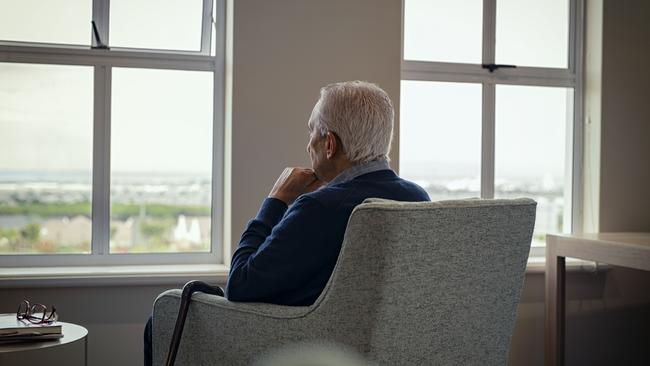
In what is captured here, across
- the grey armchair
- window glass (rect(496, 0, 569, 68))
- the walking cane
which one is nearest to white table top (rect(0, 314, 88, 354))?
the walking cane

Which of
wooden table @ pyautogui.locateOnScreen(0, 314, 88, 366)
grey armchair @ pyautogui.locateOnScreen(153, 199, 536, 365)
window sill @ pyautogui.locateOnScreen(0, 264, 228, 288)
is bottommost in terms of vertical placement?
wooden table @ pyautogui.locateOnScreen(0, 314, 88, 366)

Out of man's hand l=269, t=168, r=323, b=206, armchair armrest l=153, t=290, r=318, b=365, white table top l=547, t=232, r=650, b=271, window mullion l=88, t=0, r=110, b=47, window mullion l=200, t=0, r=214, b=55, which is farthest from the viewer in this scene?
window mullion l=200, t=0, r=214, b=55

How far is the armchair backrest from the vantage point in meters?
1.72

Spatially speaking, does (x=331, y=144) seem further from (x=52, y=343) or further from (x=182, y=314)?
(x=52, y=343)

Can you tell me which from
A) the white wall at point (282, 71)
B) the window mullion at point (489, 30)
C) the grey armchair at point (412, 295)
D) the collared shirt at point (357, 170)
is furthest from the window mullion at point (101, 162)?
the window mullion at point (489, 30)

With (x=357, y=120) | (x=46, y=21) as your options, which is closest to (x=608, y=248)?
(x=357, y=120)

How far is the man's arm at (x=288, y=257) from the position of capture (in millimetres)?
1881

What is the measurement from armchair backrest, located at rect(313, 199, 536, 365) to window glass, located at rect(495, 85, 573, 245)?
211 centimetres

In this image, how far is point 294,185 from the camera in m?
2.22

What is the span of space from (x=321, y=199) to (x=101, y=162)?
181cm

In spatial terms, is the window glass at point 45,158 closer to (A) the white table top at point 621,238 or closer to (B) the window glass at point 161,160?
(B) the window glass at point 161,160

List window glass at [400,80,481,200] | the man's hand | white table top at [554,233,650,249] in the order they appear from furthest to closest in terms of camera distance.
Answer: window glass at [400,80,481,200] → white table top at [554,233,650,249] → the man's hand

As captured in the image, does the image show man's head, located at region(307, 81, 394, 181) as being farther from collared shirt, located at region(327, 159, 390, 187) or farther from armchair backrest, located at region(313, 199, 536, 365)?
armchair backrest, located at region(313, 199, 536, 365)

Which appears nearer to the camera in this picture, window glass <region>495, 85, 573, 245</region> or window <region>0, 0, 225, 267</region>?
window <region>0, 0, 225, 267</region>
